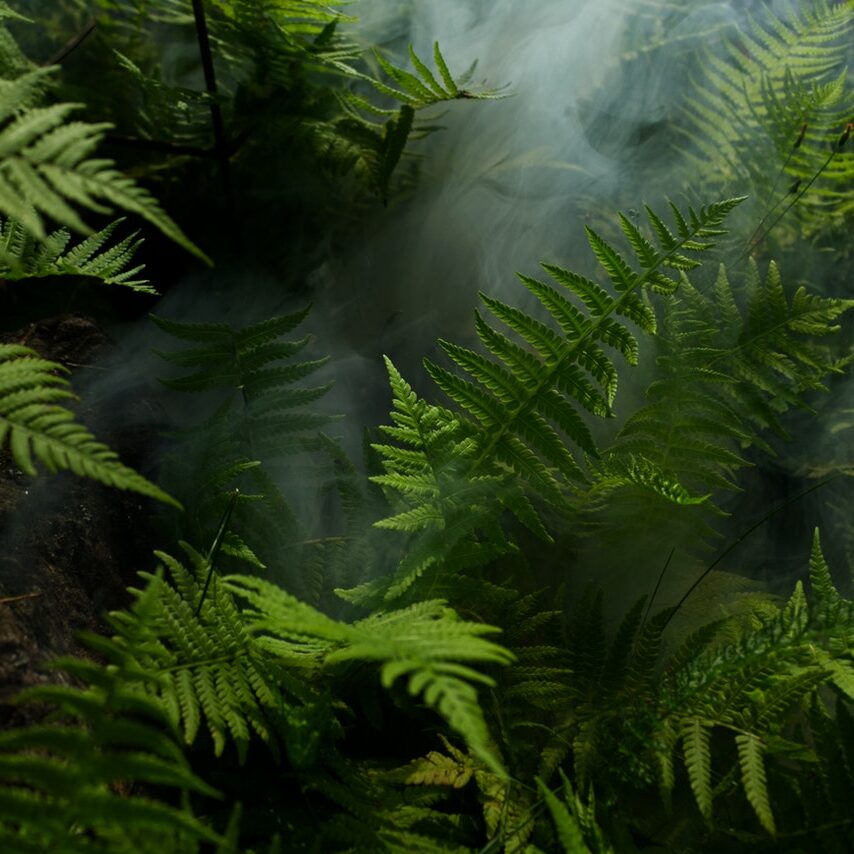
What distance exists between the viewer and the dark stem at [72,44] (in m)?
2.06

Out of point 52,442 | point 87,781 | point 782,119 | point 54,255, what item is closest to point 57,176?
point 52,442

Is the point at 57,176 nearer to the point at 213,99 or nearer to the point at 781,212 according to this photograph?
the point at 213,99

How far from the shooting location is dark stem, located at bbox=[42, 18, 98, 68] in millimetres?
2056

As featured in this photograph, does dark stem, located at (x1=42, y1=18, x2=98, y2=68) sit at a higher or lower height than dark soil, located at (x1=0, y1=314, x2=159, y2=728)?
higher

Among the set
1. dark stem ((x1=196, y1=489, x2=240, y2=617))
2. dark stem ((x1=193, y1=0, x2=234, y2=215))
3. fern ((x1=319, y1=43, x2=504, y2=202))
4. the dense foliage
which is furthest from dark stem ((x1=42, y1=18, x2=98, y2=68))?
dark stem ((x1=196, y1=489, x2=240, y2=617))

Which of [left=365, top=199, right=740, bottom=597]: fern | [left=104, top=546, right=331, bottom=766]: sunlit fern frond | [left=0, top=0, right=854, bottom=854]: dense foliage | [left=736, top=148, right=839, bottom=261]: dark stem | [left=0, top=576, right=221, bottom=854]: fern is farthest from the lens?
[left=736, top=148, right=839, bottom=261]: dark stem

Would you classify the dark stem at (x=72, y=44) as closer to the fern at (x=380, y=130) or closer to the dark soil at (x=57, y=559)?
the fern at (x=380, y=130)

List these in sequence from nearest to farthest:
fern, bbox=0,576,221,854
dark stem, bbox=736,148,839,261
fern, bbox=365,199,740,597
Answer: fern, bbox=0,576,221,854
fern, bbox=365,199,740,597
dark stem, bbox=736,148,839,261

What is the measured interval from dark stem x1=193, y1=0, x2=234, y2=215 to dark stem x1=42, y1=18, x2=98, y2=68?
12.4 inches

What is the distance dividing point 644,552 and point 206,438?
88 cm

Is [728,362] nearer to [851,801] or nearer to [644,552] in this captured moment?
[644,552]

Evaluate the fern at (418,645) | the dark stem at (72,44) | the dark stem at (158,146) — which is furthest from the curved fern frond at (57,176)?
the dark stem at (72,44)

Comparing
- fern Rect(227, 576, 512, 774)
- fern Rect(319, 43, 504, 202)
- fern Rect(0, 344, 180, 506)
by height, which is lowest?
fern Rect(227, 576, 512, 774)

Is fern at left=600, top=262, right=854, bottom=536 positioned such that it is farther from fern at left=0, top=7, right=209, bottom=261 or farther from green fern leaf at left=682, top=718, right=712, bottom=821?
fern at left=0, top=7, right=209, bottom=261
